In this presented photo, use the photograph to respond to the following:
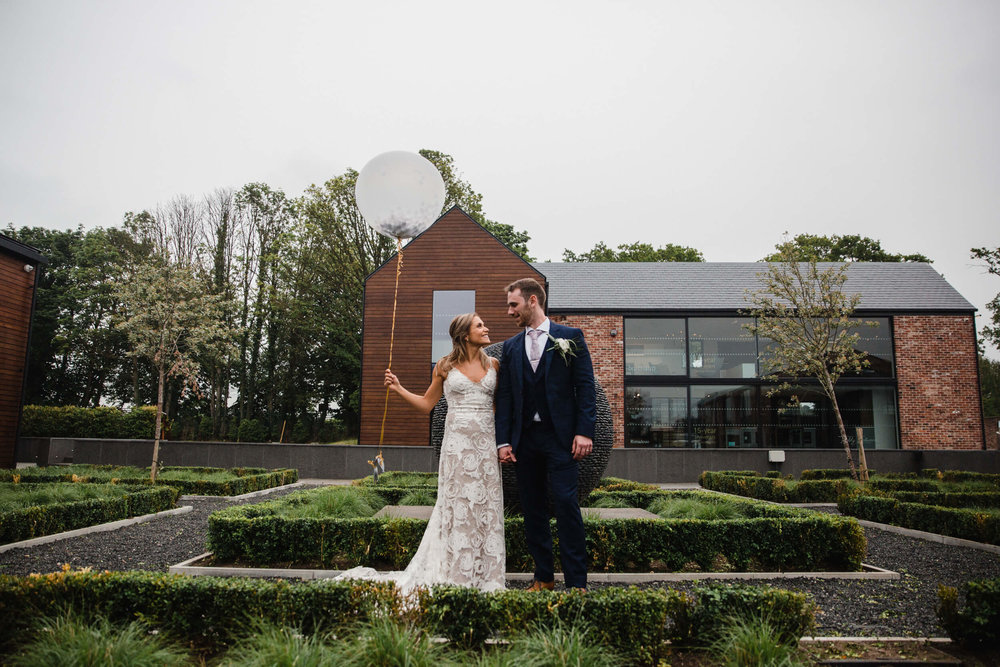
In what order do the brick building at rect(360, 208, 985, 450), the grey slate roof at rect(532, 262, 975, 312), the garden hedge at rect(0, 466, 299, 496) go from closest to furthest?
the garden hedge at rect(0, 466, 299, 496)
the brick building at rect(360, 208, 985, 450)
the grey slate roof at rect(532, 262, 975, 312)

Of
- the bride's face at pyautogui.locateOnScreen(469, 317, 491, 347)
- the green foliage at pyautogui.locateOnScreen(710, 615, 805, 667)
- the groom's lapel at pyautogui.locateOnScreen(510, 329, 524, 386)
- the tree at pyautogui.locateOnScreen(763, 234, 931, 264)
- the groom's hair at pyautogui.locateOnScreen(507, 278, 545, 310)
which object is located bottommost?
the green foliage at pyautogui.locateOnScreen(710, 615, 805, 667)

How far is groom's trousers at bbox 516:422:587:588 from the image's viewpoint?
12.4ft

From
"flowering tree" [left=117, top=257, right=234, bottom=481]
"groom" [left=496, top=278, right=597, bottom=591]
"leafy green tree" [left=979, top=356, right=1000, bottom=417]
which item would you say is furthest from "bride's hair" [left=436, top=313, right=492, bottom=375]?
"leafy green tree" [left=979, top=356, right=1000, bottom=417]

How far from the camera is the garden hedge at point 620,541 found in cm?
543

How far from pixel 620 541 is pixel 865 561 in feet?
10.2

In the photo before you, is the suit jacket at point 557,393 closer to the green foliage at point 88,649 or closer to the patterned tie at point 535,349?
the patterned tie at point 535,349

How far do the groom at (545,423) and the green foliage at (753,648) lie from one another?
110 cm

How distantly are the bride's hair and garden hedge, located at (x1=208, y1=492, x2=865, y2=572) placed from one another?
6.02 feet

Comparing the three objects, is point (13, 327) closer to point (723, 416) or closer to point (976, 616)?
point (976, 616)

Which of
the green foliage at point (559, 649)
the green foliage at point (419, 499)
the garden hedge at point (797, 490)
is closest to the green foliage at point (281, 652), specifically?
the green foliage at point (559, 649)

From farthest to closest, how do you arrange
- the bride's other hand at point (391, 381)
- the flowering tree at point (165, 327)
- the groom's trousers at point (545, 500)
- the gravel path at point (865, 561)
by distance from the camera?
the flowering tree at point (165, 327), the bride's other hand at point (391, 381), the gravel path at point (865, 561), the groom's trousers at point (545, 500)

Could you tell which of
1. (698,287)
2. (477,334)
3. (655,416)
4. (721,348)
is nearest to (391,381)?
(477,334)

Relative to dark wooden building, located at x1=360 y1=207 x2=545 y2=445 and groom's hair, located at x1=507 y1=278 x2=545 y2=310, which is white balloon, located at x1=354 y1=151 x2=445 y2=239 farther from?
dark wooden building, located at x1=360 y1=207 x2=545 y2=445

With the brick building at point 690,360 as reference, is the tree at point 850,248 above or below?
above
